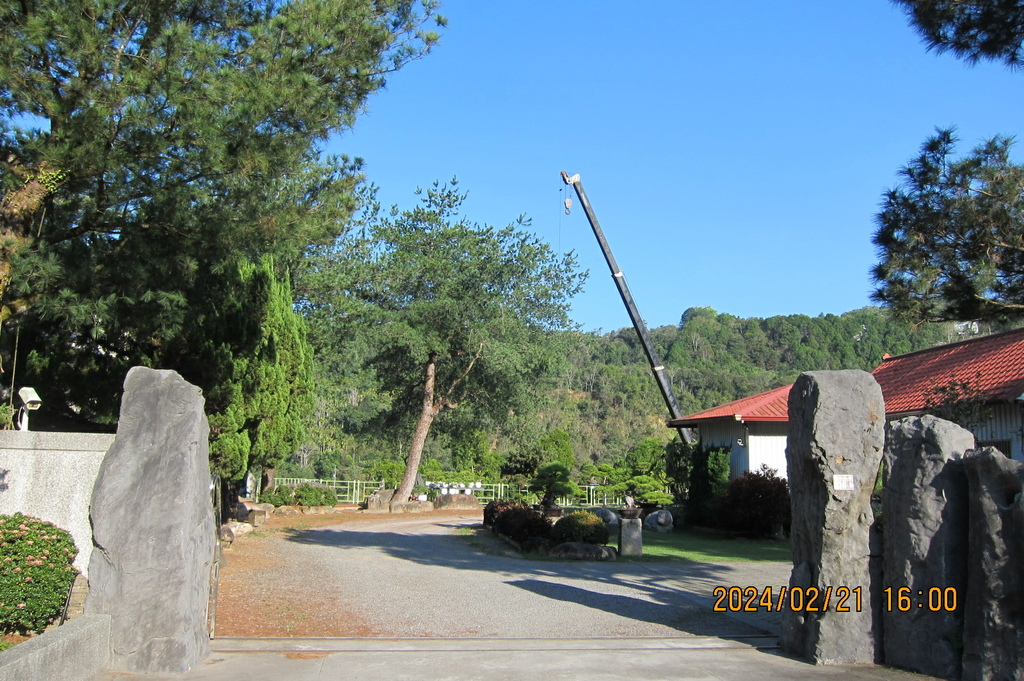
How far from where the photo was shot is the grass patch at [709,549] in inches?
647

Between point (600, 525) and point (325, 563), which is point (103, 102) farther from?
point (600, 525)

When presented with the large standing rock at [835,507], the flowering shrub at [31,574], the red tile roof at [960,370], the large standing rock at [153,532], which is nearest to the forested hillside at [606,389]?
the red tile roof at [960,370]

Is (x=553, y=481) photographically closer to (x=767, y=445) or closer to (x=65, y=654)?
(x=767, y=445)

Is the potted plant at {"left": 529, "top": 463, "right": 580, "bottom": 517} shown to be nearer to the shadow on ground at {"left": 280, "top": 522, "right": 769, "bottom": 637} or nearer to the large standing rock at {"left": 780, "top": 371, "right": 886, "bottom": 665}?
the shadow on ground at {"left": 280, "top": 522, "right": 769, "bottom": 637}

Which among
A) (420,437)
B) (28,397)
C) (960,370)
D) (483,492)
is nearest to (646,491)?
(420,437)

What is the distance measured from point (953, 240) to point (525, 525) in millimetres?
10765

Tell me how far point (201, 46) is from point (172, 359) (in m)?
6.67

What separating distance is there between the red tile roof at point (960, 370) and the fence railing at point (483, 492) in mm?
15399

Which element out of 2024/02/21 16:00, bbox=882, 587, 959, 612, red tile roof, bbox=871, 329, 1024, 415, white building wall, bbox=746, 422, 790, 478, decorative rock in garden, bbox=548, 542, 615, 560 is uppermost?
red tile roof, bbox=871, 329, 1024, 415

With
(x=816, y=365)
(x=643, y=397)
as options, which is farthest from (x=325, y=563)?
(x=816, y=365)

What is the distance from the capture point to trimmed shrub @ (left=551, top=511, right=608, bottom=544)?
54.4 feet

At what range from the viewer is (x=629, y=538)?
53.8ft

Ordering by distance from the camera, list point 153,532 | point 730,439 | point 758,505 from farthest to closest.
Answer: point 730,439 → point 758,505 → point 153,532

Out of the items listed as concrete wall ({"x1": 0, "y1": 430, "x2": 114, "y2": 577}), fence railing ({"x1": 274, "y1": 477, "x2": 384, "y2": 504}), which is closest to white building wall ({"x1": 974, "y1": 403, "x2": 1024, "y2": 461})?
concrete wall ({"x1": 0, "y1": 430, "x2": 114, "y2": 577})
